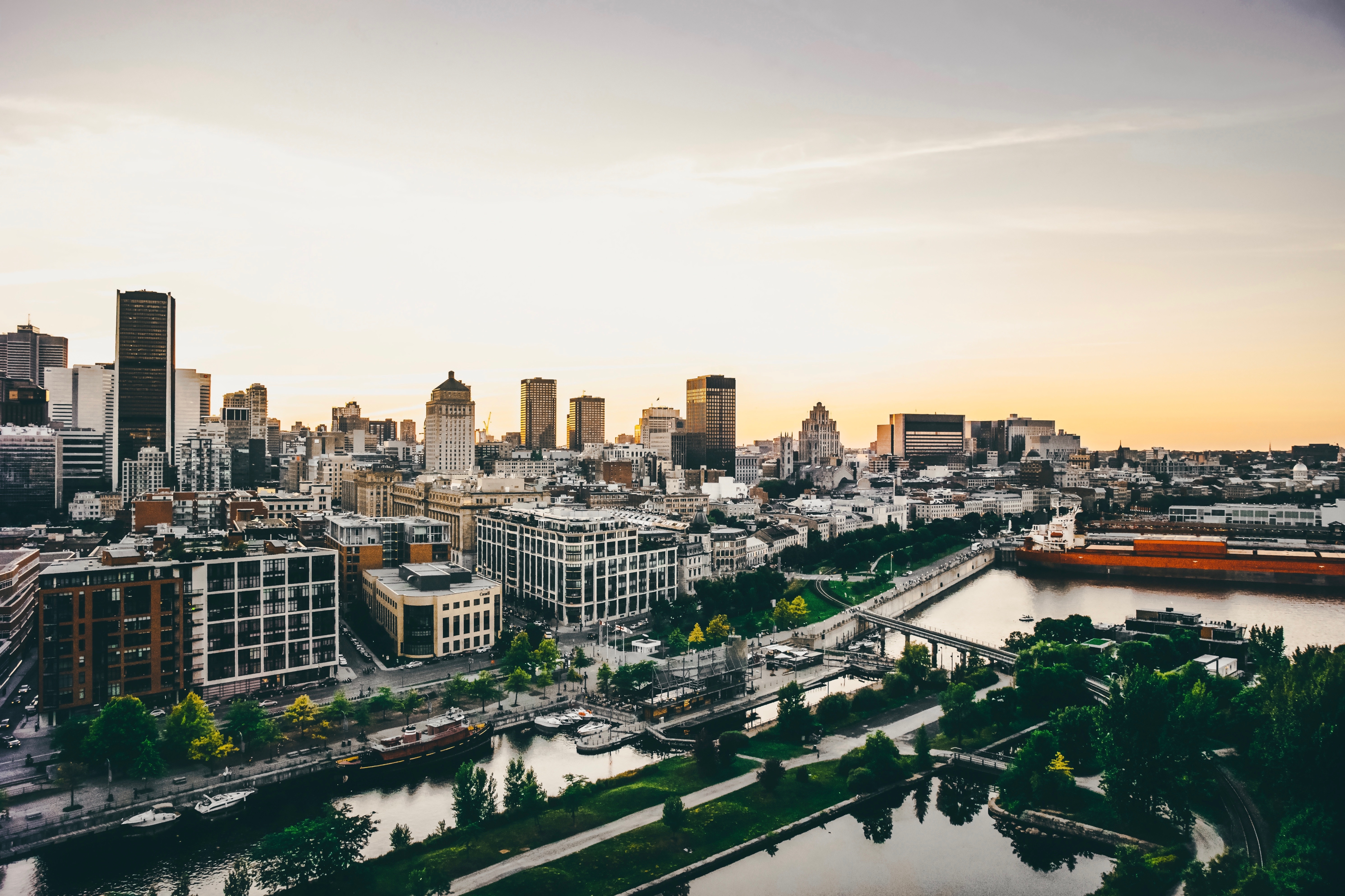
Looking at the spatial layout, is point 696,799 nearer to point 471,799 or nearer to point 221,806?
point 471,799

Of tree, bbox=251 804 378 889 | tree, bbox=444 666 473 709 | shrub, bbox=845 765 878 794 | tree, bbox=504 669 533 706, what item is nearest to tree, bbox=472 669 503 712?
tree, bbox=444 666 473 709

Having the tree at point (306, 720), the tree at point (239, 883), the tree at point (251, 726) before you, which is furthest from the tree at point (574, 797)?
the tree at point (251, 726)

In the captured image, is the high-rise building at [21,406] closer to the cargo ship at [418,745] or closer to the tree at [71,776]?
the tree at [71,776]

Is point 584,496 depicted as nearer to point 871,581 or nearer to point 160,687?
point 871,581

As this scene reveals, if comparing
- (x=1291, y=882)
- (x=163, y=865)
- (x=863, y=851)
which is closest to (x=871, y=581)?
→ (x=863, y=851)

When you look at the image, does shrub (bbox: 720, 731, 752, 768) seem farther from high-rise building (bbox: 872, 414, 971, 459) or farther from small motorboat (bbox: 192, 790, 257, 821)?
high-rise building (bbox: 872, 414, 971, 459)

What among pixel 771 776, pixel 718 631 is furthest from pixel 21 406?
pixel 771 776
